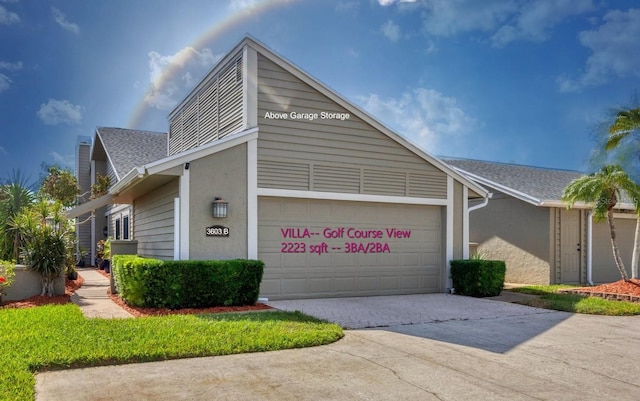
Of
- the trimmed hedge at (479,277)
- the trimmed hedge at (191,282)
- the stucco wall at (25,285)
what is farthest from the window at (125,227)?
the trimmed hedge at (479,277)

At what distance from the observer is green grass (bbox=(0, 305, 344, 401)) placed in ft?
16.3

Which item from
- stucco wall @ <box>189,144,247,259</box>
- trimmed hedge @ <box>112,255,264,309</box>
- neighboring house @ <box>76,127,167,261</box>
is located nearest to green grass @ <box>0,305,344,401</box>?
trimmed hedge @ <box>112,255,264,309</box>

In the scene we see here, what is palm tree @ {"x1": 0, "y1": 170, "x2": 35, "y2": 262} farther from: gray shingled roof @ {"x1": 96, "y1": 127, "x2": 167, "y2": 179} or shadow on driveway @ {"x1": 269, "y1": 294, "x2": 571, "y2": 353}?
shadow on driveway @ {"x1": 269, "y1": 294, "x2": 571, "y2": 353}

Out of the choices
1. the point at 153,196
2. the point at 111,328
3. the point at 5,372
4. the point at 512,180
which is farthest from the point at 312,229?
the point at 512,180

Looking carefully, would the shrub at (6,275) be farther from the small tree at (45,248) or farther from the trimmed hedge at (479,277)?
the trimmed hedge at (479,277)

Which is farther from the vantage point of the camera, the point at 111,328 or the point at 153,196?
the point at 153,196

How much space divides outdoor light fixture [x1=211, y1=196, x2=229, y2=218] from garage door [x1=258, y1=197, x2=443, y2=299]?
89cm

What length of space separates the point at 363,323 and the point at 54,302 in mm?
6051

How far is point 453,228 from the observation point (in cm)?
1209

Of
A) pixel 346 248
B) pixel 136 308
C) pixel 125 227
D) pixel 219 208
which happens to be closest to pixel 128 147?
pixel 125 227

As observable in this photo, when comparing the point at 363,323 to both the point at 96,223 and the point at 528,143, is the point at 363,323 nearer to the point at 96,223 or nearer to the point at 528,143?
the point at 96,223

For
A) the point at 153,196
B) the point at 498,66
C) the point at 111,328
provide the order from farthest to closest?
1. the point at 498,66
2. the point at 153,196
3. the point at 111,328

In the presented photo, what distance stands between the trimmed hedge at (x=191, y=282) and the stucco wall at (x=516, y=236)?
9.63 m

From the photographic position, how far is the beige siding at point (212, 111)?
34.6ft
